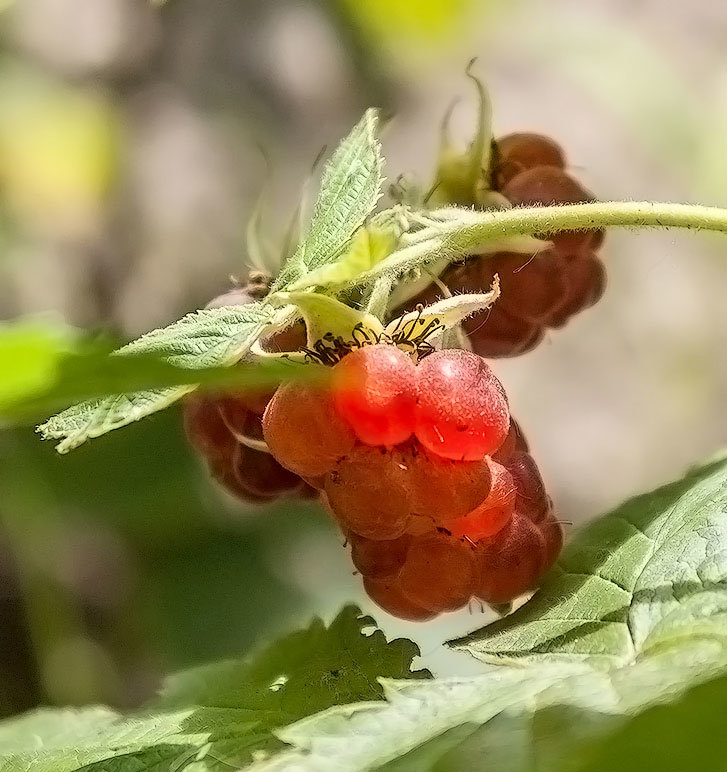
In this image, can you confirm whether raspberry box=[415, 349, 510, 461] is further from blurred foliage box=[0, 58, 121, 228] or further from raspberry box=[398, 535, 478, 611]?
blurred foliage box=[0, 58, 121, 228]

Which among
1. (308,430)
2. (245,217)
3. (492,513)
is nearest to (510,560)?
(492,513)

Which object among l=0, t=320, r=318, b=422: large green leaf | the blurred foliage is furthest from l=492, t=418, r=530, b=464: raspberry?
the blurred foliage

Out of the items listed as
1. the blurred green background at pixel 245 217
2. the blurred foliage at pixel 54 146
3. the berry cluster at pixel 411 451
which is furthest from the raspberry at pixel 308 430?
the blurred foliage at pixel 54 146

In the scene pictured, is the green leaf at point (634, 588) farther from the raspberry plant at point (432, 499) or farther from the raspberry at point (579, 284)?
the raspberry at point (579, 284)

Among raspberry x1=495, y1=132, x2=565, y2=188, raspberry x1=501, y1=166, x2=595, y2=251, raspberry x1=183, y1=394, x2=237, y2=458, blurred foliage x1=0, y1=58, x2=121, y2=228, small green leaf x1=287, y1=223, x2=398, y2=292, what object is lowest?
raspberry x1=183, y1=394, x2=237, y2=458

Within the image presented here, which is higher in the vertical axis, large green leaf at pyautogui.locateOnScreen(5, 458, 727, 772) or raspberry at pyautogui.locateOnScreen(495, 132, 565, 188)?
raspberry at pyautogui.locateOnScreen(495, 132, 565, 188)

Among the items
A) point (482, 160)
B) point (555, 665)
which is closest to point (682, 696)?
point (555, 665)

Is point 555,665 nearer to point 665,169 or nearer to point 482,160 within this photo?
point 482,160
